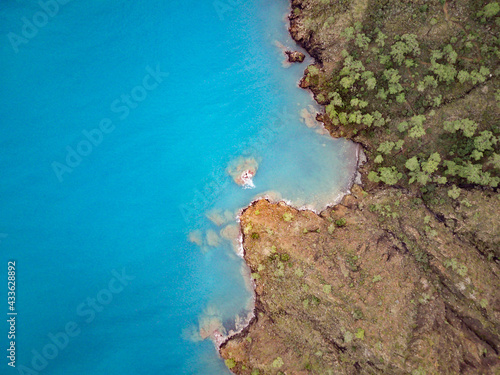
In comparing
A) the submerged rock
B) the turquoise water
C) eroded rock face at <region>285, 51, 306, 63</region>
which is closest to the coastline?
eroded rock face at <region>285, 51, 306, 63</region>

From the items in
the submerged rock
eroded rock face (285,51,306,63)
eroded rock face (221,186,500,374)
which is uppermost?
eroded rock face (285,51,306,63)

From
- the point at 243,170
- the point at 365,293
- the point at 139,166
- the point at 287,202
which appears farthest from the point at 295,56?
the point at 365,293

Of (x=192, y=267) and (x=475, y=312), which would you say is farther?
(x=192, y=267)

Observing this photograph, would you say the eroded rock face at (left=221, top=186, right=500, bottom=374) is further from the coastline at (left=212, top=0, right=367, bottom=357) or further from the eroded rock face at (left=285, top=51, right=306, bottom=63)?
the eroded rock face at (left=285, top=51, right=306, bottom=63)

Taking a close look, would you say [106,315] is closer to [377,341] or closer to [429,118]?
[377,341]

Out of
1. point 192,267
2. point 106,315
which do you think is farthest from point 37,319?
point 192,267

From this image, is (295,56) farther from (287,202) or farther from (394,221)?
(394,221)

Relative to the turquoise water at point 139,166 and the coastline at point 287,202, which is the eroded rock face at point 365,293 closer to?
the coastline at point 287,202
